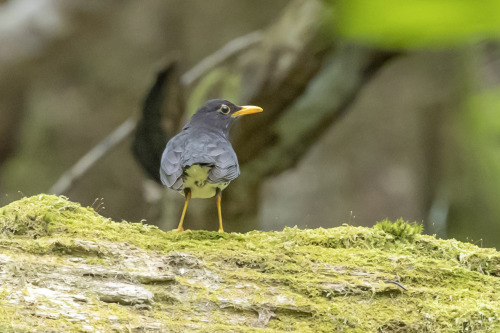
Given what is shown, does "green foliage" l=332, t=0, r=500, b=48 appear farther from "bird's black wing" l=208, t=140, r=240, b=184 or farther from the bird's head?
"bird's black wing" l=208, t=140, r=240, b=184

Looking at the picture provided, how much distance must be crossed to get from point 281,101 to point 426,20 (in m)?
1.80

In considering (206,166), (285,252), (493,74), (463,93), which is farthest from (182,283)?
(493,74)

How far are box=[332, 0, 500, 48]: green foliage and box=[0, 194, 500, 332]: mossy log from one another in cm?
310

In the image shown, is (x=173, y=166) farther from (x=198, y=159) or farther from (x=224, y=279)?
(x=224, y=279)

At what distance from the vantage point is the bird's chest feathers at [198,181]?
5.00 m

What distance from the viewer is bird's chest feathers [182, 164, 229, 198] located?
500 cm

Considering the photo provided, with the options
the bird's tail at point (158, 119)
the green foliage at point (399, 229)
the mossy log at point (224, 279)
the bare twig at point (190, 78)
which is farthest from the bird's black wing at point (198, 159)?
the bare twig at point (190, 78)

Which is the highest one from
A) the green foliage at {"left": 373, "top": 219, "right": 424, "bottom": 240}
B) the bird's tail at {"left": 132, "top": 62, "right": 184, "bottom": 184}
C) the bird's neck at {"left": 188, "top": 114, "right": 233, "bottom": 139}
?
the bird's tail at {"left": 132, "top": 62, "right": 184, "bottom": 184}

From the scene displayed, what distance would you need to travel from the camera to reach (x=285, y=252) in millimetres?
4602

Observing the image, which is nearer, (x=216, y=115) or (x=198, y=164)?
(x=198, y=164)

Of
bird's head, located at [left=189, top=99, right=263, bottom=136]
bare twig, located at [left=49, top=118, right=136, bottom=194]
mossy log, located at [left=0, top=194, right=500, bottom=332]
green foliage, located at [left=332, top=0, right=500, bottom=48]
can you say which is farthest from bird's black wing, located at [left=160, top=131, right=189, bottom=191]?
bare twig, located at [left=49, top=118, right=136, bottom=194]

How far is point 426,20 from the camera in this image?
7406 millimetres

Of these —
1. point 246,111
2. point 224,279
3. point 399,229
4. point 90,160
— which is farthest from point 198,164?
point 90,160

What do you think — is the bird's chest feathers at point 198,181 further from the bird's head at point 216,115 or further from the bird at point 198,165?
the bird's head at point 216,115
